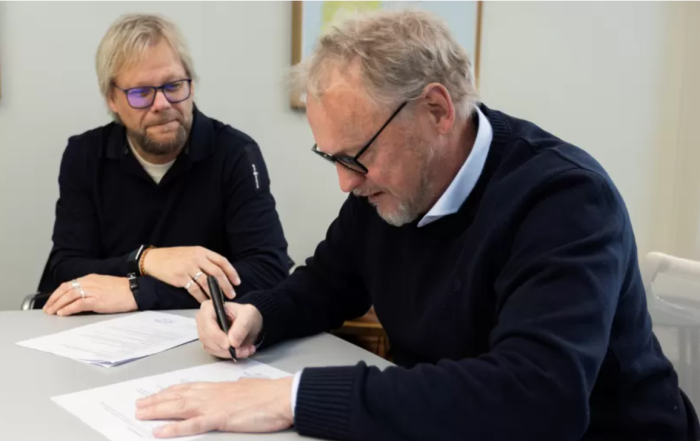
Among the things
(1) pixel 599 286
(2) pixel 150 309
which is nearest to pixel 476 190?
(1) pixel 599 286

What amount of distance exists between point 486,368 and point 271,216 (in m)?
1.12

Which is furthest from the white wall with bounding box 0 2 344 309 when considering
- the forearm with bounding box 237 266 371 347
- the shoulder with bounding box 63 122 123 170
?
the forearm with bounding box 237 266 371 347

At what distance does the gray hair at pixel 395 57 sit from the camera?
1022 mm

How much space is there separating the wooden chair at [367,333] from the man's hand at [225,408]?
1.27 metres

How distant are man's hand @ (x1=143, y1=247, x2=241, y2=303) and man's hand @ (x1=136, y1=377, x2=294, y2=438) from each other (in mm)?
635

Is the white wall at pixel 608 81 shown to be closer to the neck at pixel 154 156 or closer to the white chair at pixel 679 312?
the neck at pixel 154 156

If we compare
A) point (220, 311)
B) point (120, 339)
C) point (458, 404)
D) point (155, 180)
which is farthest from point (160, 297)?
point (458, 404)

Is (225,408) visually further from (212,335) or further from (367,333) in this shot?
(367,333)

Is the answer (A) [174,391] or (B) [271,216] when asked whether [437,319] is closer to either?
(A) [174,391]

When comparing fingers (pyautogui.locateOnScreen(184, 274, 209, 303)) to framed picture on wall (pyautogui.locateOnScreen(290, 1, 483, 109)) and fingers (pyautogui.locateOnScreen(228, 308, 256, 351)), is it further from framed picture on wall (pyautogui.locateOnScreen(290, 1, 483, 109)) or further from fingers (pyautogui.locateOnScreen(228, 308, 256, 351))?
framed picture on wall (pyautogui.locateOnScreen(290, 1, 483, 109))

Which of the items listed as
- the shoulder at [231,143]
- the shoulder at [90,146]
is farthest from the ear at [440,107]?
the shoulder at [90,146]

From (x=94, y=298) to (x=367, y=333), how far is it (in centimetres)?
98

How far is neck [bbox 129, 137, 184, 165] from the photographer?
1.93 meters

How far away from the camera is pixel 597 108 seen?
2518 mm
